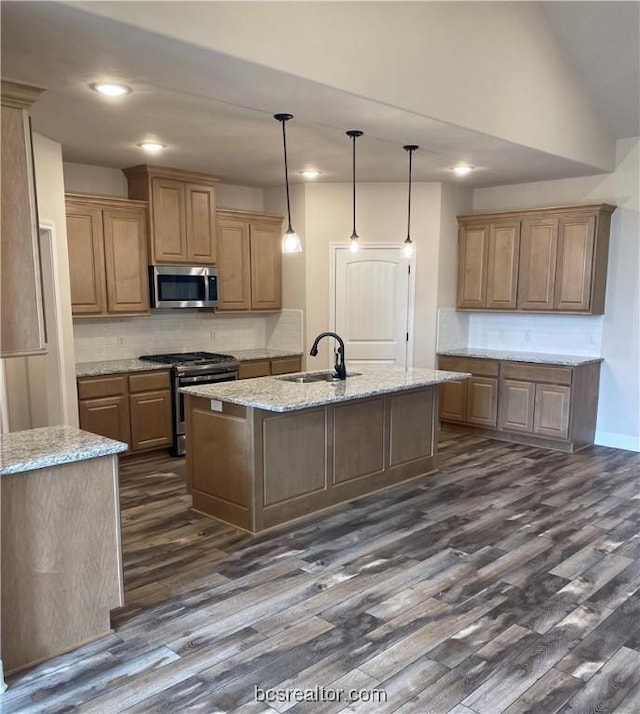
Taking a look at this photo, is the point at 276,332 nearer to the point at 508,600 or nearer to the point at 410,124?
the point at 410,124

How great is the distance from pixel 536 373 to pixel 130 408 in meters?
4.04

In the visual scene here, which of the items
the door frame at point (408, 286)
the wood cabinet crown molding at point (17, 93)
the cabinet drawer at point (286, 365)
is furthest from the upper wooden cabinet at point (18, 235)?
the door frame at point (408, 286)

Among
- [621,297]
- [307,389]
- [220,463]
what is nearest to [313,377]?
[307,389]

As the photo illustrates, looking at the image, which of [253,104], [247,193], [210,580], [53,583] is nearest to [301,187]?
[247,193]

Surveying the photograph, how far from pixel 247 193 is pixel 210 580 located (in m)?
4.86

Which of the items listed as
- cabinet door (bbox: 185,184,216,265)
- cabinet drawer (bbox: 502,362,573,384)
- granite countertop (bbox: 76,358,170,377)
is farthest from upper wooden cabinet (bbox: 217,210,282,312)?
cabinet drawer (bbox: 502,362,573,384)

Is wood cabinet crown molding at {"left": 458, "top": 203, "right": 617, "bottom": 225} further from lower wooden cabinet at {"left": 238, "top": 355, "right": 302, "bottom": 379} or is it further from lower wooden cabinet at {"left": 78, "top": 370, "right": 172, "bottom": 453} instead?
lower wooden cabinet at {"left": 78, "top": 370, "right": 172, "bottom": 453}

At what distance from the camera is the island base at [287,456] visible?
12.4 feet

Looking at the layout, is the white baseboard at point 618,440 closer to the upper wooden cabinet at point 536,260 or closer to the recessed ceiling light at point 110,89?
the upper wooden cabinet at point 536,260

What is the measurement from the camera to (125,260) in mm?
5492

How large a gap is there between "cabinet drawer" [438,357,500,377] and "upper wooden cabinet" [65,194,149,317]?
334 centimetres

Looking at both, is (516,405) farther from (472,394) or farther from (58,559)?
(58,559)

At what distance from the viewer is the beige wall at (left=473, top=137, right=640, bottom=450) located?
574 cm

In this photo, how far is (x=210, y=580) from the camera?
3.22 m
